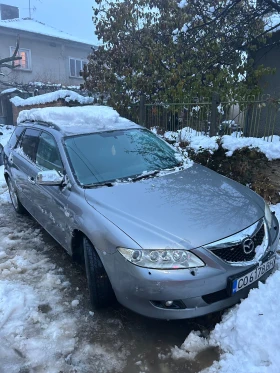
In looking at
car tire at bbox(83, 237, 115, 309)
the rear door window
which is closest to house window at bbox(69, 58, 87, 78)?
Result: the rear door window

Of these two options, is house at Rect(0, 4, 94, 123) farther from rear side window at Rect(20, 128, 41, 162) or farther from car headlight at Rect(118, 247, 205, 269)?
car headlight at Rect(118, 247, 205, 269)

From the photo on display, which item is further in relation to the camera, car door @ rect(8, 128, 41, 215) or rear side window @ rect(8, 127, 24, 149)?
rear side window @ rect(8, 127, 24, 149)

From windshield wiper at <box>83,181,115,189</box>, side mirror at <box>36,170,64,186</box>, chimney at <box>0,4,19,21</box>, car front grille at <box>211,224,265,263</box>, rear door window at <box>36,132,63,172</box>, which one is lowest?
car front grille at <box>211,224,265,263</box>

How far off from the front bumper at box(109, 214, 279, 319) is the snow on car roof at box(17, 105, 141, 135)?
2084mm

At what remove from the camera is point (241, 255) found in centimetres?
250

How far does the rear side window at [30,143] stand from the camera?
4421 mm

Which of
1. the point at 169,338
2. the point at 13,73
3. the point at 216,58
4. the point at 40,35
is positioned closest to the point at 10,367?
the point at 169,338

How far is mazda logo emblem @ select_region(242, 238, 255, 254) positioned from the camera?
2.51 metres

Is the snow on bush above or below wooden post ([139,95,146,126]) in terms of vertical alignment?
below

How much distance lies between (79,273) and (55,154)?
138cm

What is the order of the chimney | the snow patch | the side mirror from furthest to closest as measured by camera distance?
the chimney < the snow patch < the side mirror

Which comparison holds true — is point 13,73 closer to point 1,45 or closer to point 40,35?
point 1,45

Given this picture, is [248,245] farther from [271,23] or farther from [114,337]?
[271,23]

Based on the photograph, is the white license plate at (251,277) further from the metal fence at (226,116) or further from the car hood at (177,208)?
the metal fence at (226,116)
